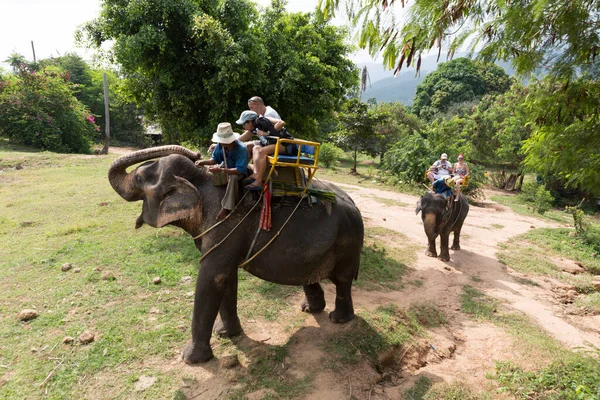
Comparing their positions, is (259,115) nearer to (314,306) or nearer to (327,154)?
(314,306)

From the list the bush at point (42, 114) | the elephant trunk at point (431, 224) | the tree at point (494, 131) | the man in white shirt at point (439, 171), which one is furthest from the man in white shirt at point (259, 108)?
the bush at point (42, 114)

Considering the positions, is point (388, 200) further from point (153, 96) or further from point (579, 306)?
point (153, 96)

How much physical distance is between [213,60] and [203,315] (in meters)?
5.00

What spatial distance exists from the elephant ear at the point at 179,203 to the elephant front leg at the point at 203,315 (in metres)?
0.63

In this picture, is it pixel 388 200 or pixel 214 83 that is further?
pixel 388 200

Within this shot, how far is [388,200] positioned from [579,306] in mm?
9519

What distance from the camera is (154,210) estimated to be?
376 centimetres

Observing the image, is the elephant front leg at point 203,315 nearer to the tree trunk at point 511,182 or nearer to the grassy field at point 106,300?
the grassy field at point 106,300

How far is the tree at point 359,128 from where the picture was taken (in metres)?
24.6

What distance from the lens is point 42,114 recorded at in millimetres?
22031

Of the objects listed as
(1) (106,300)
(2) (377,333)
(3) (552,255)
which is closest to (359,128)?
(3) (552,255)

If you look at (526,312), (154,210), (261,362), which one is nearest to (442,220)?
(526,312)

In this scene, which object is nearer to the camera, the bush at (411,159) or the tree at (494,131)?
the bush at (411,159)

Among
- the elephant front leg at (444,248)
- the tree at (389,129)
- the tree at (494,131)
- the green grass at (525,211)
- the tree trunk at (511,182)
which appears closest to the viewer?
the elephant front leg at (444,248)
